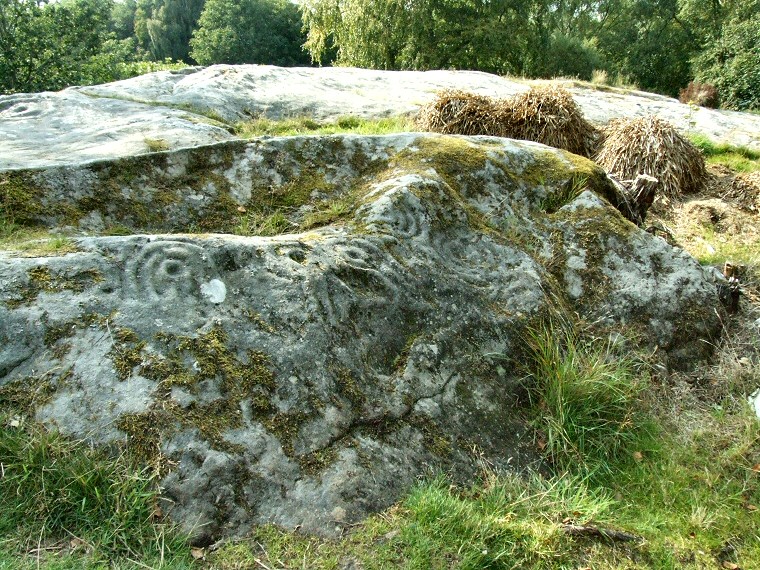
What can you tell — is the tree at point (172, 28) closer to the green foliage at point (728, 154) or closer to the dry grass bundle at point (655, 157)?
the green foliage at point (728, 154)

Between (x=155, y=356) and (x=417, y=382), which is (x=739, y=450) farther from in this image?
(x=155, y=356)

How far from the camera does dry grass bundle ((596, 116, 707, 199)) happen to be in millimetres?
7605

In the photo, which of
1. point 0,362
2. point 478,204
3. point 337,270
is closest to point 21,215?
point 0,362

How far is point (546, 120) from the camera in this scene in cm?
807

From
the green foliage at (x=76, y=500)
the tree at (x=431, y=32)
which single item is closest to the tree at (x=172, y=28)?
the tree at (x=431, y=32)

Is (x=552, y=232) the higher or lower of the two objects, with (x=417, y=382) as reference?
higher

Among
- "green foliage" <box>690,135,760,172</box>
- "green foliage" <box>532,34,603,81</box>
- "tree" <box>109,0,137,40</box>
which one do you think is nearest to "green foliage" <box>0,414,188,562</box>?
"green foliage" <box>690,135,760,172</box>

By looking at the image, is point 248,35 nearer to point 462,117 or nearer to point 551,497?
point 462,117

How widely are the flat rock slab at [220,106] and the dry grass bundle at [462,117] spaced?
1062 millimetres

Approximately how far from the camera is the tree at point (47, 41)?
18.0 meters

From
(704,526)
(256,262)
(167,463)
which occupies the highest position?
(256,262)

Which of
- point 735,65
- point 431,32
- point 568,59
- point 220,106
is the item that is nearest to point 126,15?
point 431,32

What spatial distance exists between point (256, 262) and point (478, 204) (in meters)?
1.89

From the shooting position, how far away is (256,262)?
140 inches
